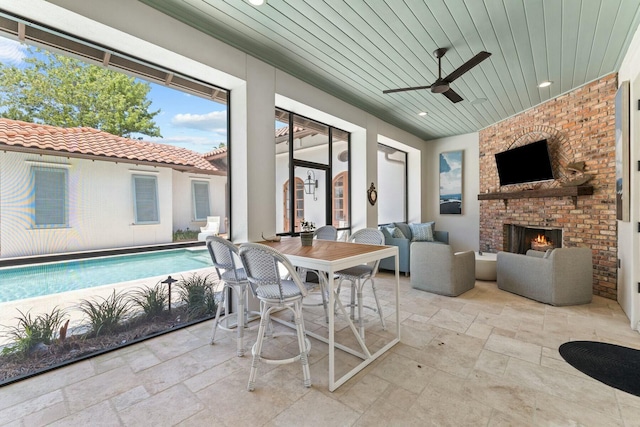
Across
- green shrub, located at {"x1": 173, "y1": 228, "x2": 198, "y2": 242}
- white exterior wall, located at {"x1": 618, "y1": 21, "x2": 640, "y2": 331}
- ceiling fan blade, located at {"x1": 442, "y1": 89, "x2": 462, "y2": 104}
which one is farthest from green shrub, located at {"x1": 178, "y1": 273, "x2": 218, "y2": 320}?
white exterior wall, located at {"x1": 618, "y1": 21, "x2": 640, "y2": 331}

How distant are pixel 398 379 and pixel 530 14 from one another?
3.52 m

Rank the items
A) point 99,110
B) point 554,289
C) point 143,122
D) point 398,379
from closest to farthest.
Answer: point 398,379, point 99,110, point 143,122, point 554,289

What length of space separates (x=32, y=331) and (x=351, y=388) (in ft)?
8.66

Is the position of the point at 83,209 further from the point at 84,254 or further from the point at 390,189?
the point at 390,189

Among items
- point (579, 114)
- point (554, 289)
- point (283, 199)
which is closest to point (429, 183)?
point (579, 114)

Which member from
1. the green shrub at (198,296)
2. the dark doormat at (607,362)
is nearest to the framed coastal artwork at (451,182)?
the dark doormat at (607,362)

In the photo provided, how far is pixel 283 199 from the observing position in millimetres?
4191

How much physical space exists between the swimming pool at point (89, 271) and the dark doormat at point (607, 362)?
12.2ft

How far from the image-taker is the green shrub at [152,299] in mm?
2887

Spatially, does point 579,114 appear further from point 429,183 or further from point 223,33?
point 223,33

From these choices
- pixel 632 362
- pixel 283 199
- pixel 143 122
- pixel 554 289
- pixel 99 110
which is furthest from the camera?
pixel 283 199

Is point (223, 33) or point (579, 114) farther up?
point (223, 33)

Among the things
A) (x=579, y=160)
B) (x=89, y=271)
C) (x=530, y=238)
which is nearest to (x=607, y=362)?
(x=579, y=160)

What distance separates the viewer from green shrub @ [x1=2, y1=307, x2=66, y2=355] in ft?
7.39
